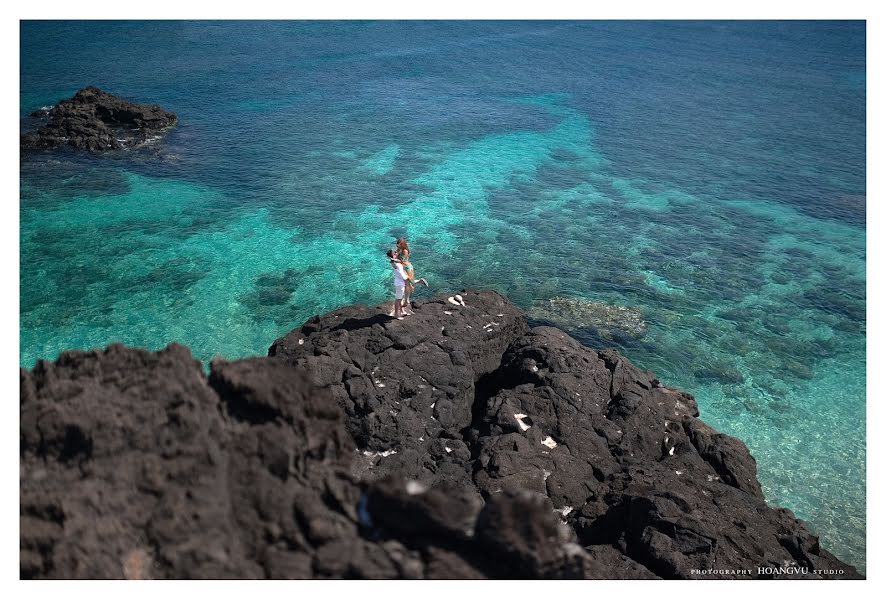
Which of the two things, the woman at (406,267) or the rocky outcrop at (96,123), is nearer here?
the woman at (406,267)

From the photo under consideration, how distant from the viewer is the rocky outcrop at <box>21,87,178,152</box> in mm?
33469

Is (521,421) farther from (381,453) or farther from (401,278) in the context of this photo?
(401,278)

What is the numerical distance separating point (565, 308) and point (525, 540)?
17494mm

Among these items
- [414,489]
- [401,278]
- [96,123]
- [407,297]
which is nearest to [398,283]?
[401,278]

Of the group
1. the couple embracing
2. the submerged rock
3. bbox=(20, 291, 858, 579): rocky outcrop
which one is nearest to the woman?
the couple embracing

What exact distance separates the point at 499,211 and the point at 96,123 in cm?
2436

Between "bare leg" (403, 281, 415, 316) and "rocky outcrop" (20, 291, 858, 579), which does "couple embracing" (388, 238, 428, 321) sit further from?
"rocky outcrop" (20, 291, 858, 579)

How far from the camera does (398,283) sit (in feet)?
49.8

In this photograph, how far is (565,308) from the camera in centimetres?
2309

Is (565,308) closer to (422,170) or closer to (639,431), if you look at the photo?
(639,431)

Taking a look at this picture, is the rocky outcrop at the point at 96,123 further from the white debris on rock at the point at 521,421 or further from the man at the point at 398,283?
the white debris on rock at the point at 521,421

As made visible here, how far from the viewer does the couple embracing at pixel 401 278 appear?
1511 centimetres

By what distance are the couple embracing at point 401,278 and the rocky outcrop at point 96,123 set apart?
26.7 m

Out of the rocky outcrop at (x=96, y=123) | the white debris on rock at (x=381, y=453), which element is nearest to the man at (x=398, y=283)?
the white debris on rock at (x=381, y=453)
